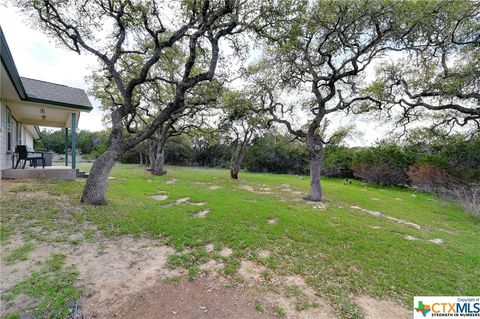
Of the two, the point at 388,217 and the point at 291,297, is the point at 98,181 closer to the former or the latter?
the point at 291,297

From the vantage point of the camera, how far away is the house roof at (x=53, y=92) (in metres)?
8.88

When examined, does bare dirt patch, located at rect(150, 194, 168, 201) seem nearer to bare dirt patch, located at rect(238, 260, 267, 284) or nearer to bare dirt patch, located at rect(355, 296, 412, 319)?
bare dirt patch, located at rect(238, 260, 267, 284)

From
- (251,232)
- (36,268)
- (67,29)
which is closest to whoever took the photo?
(36,268)

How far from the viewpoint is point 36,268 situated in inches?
114

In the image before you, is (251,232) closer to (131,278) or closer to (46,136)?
(131,278)

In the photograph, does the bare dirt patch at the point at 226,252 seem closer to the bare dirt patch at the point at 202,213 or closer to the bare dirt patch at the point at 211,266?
the bare dirt patch at the point at 211,266

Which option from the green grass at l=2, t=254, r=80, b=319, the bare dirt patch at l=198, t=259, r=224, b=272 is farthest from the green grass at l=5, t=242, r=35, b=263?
the bare dirt patch at l=198, t=259, r=224, b=272

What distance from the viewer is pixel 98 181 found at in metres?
6.05

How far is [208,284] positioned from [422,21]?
9.91 m

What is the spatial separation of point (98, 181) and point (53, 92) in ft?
22.1

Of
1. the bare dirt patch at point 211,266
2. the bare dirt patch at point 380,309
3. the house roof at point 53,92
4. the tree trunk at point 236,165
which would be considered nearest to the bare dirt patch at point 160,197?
the bare dirt patch at point 211,266

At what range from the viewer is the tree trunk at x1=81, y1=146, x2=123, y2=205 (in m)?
5.99

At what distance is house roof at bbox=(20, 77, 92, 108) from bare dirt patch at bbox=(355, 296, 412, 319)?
1178 cm

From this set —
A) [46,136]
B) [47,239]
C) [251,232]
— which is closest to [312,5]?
[251,232]
